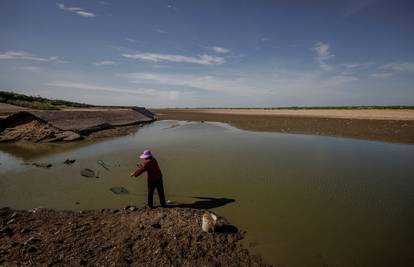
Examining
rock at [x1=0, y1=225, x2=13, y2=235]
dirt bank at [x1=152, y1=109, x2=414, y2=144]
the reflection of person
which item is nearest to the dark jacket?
the reflection of person

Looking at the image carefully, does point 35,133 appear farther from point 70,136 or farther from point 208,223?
point 208,223

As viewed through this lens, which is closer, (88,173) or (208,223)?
(208,223)

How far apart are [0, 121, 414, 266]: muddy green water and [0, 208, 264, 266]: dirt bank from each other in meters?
0.61

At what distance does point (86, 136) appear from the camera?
16766mm

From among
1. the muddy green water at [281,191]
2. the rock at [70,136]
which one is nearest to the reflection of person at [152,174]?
the muddy green water at [281,191]

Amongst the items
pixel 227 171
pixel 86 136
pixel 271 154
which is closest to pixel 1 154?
pixel 86 136

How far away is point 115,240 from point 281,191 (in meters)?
4.72

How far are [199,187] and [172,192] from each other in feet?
2.87

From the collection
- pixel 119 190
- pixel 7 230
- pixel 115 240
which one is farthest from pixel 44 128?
pixel 115 240

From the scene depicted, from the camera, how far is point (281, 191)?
6.66 metres

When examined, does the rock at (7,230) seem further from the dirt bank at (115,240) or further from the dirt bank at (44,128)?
the dirt bank at (44,128)

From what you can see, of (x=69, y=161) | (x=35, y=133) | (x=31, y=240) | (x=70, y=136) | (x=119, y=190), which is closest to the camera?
(x=31, y=240)

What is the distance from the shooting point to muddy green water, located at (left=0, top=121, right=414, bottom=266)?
4176 millimetres

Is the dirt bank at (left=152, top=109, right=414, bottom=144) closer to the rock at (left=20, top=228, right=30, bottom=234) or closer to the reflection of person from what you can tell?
the reflection of person
